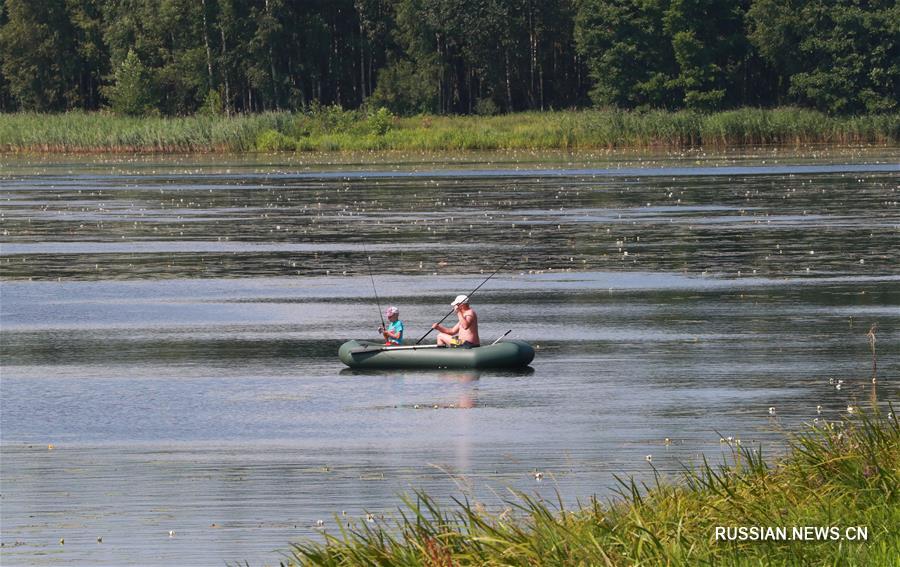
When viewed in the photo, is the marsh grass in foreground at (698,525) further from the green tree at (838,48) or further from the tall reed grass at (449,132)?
the green tree at (838,48)

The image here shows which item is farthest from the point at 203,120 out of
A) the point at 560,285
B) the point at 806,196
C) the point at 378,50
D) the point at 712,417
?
the point at 712,417

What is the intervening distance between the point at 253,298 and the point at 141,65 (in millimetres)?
88315

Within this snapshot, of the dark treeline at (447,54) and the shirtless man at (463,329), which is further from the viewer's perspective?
the dark treeline at (447,54)

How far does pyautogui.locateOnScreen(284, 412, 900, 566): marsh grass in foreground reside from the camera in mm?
9578

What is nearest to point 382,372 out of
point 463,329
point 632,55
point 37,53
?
point 463,329

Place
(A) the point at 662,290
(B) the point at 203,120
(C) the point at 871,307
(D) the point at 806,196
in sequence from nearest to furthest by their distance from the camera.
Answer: (C) the point at 871,307 → (A) the point at 662,290 → (D) the point at 806,196 → (B) the point at 203,120

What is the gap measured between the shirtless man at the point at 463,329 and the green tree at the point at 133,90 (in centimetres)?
9369

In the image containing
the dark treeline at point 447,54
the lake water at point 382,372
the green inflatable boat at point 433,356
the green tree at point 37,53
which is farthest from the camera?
the green tree at point 37,53

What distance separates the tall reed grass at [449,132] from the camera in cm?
8412

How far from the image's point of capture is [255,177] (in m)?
65.9

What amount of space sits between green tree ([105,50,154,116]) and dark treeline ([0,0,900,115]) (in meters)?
0.15

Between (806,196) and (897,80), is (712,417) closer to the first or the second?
(806,196)
